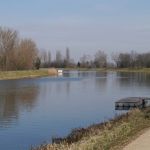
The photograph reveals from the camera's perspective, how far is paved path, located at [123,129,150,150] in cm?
Answer: 742

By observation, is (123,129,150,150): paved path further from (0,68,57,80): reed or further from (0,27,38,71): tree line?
(0,27,38,71): tree line

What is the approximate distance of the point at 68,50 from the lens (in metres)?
138

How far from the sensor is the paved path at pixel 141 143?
7.42 metres

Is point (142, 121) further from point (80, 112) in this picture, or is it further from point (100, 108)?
point (100, 108)

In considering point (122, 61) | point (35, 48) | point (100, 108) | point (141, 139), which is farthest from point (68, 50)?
point (141, 139)

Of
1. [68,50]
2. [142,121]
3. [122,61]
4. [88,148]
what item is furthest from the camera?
[68,50]

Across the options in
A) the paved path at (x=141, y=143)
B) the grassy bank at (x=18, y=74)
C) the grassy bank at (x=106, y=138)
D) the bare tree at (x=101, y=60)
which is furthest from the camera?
the bare tree at (x=101, y=60)

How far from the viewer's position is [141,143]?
792 cm

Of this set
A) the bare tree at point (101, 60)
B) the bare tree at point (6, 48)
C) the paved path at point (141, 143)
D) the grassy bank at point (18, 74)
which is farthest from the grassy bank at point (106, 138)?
the bare tree at point (101, 60)

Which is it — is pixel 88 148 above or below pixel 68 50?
below

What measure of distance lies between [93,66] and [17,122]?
113 meters

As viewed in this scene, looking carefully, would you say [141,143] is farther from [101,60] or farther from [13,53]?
[101,60]

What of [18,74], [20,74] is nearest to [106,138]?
[18,74]

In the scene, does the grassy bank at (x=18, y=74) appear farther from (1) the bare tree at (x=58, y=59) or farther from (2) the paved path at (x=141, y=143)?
(1) the bare tree at (x=58, y=59)
